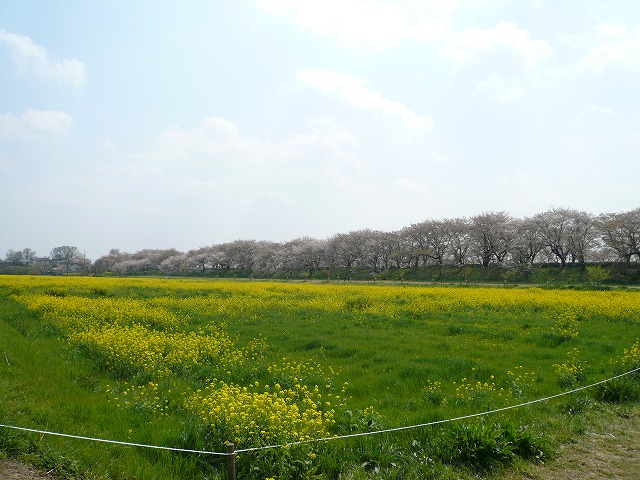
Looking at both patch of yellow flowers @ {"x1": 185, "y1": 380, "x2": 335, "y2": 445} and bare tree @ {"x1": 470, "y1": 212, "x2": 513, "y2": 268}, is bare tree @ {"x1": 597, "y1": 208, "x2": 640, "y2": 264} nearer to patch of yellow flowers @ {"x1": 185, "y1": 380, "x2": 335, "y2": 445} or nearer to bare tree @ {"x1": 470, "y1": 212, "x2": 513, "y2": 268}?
bare tree @ {"x1": 470, "y1": 212, "x2": 513, "y2": 268}

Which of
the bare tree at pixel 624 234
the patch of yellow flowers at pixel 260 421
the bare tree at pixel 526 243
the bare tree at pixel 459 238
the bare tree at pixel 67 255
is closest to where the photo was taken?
the patch of yellow flowers at pixel 260 421

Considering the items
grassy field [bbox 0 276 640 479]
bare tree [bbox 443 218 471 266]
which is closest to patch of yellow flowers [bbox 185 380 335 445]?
grassy field [bbox 0 276 640 479]

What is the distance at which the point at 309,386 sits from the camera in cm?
845

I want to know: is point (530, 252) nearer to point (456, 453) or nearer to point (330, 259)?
point (330, 259)

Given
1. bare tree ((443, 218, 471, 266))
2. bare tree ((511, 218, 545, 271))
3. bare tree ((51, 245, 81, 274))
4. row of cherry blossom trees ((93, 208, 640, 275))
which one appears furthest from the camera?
bare tree ((51, 245, 81, 274))

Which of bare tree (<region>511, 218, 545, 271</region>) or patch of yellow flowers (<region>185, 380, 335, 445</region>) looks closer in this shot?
patch of yellow flowers (<region>185, 380, 335, 445</region>)

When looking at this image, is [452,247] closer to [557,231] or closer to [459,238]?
[459,238]

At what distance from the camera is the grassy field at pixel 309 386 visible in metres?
5.10

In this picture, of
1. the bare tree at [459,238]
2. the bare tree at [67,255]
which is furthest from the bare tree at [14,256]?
the bare tree at [459,238]

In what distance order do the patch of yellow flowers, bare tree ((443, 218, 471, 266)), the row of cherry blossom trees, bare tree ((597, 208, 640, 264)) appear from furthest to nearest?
1. bare tree ((443, 218, 471, 266))
2. the row of cherry blossom trees
3. bare tree ((597, 208, 640, 264))
4. the patch of yellow flowers

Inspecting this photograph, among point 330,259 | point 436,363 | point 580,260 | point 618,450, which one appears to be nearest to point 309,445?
point 618,450

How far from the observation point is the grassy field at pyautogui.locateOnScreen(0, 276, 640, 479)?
5.10 metres

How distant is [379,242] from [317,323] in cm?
6483

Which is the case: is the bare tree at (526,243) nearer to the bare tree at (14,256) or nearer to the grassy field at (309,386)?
the grassy field at (309,386)
